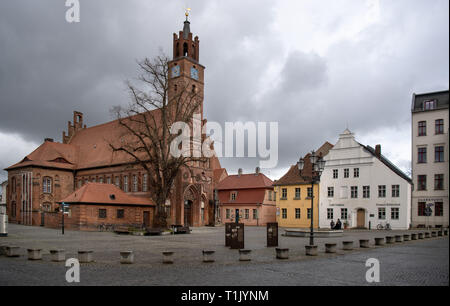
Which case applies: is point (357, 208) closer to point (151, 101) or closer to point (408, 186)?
point (408, 186)

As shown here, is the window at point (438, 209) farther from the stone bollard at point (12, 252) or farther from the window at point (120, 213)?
the stone bollard at point (12, 252)

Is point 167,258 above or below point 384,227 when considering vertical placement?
above

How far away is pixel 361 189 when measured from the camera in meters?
46.3

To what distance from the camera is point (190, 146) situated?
50812 millimetres

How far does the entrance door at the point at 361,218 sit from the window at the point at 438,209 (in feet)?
25.8

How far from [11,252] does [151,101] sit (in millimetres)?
22220

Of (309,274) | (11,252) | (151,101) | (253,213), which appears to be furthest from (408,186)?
(11,252)

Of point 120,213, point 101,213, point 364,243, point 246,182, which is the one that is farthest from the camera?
point 246,182

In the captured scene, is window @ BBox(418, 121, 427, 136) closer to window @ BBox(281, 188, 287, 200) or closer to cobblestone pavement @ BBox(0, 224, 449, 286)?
window @ BBox(281, 188, 287, 200)

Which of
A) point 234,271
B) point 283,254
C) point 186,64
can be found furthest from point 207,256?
point 186,64

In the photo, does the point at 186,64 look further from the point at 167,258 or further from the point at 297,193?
the point at 167,258

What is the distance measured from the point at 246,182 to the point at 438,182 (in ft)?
96.7

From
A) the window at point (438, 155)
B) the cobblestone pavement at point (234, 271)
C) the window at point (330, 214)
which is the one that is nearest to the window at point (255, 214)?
the window at point (330, 214)

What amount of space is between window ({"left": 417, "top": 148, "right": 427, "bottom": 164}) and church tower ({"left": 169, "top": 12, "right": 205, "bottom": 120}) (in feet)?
92.2
